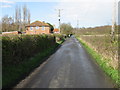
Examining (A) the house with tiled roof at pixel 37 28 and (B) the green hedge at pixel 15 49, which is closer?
(B) the green hedge at pixel 15 49

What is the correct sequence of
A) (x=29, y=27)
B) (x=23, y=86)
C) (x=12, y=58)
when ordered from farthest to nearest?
1. (x=29, y=27)
2. (x=12, y=58)
3. (x=23, y=86)

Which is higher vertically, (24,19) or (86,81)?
(24,19)

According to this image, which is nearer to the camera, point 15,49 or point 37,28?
point 15,49

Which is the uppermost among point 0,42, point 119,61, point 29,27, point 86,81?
point 29,27

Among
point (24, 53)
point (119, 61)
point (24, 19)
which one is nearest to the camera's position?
point (119, 61)

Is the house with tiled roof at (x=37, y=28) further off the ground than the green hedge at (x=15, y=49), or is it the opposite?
the house with tiled roof at (x=37, y=28)

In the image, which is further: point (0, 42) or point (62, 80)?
point (0, 42)

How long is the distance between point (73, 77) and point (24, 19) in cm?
7347

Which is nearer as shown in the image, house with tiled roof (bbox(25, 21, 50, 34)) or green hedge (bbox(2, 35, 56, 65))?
green hedge (bbox(2, 35, 56, 65))

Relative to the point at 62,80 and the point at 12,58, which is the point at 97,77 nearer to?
the point at 62,80

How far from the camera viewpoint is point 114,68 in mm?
8656

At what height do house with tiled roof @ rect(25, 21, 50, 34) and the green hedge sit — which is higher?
house with tiled roof @ rect(25, 21, 50, 34)

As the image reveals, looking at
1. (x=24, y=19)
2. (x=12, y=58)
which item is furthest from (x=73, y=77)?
(x=24, y=19)

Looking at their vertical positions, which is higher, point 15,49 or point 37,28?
point 37,28
